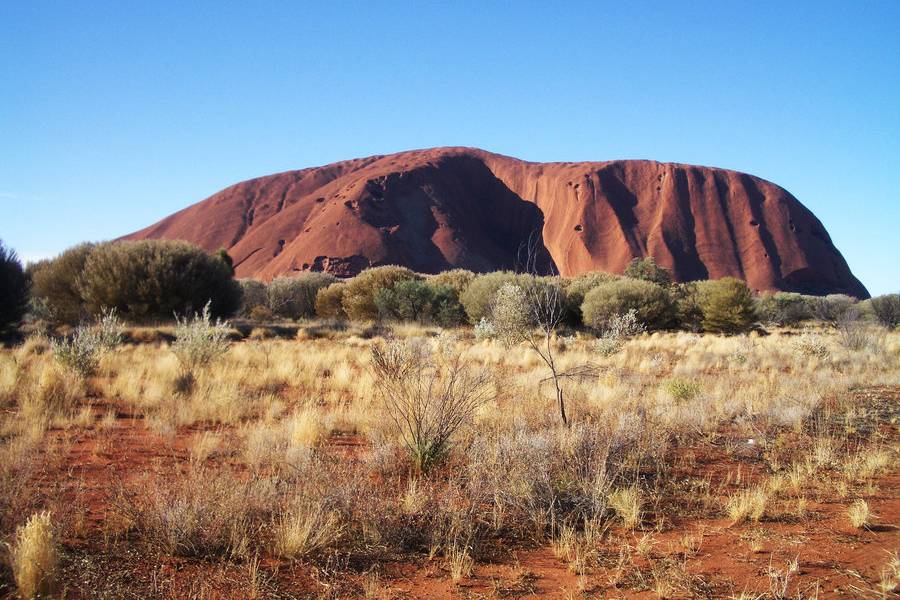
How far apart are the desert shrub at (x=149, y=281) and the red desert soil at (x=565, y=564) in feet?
62.0

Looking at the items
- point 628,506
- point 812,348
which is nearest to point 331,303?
point 812,348

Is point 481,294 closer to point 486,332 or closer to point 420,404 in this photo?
point 486,332

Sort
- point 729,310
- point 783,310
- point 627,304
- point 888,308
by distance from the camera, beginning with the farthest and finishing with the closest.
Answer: point 783,310 < point 888,308 < point 729,310 < point 627,304

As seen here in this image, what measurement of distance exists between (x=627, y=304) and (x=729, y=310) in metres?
5.73

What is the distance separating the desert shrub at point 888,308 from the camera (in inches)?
1303

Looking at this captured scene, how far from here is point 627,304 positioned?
25.0 meters

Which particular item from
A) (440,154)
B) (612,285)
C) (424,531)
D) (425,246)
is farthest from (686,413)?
(440,154)

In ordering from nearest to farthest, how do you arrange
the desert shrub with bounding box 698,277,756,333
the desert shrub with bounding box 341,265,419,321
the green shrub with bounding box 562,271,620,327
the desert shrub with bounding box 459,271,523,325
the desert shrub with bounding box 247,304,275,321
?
the desert shrub with bounding box 459,271,523,325 < the desert shrub with bounding box 698,277,756,333 < the green shrub with bounding box 562,271,620,327 < the desert shrub with bounding box 341,265,419,321 < the desert shrub with bounding box 247,304,275,321

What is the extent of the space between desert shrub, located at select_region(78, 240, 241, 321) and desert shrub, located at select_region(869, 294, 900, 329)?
1441 inches

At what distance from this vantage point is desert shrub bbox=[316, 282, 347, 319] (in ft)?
106

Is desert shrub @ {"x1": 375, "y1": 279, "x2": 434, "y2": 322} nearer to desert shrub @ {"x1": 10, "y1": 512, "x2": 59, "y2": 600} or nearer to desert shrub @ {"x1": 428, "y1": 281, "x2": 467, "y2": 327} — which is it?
desert shrub @ {"x1": 428, "y1": 281, "x2": 467, "y2": 327}

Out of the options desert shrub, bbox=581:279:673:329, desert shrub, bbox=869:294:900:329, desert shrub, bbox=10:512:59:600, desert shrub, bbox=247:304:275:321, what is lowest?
desert shrub, bbox=869:294:900:329

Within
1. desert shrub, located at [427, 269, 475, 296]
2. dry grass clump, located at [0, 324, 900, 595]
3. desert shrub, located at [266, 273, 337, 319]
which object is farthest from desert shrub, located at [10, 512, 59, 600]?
desert shrub, located at [266, 273, 337, 319]

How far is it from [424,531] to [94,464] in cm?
315
